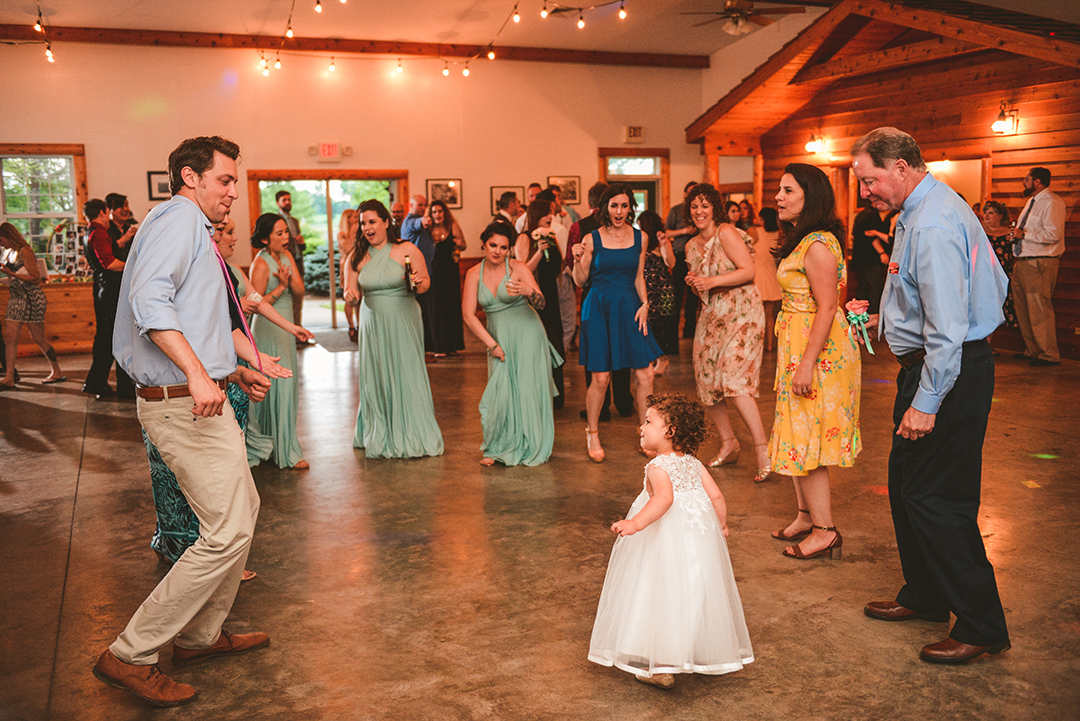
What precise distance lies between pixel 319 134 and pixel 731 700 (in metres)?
11.0

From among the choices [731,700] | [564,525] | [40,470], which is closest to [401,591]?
[564,525]

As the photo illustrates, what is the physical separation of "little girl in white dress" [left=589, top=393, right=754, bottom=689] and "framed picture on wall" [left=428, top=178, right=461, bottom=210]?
34.3ft

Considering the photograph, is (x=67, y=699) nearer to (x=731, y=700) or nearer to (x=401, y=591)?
(x=401, y=591)

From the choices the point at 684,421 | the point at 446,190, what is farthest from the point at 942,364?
the point at 446,190

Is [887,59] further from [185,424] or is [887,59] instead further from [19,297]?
[185,424]

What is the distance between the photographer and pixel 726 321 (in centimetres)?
472

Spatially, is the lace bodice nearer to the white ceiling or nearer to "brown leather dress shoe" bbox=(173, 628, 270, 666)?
"brown leather dress shoe" bbox=(173, 628, 270, 666)

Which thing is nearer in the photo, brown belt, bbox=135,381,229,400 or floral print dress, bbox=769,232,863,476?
brown belt, bbox=135,381,229,400

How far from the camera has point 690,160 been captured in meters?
13.9

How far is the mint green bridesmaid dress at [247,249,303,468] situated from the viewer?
5.07 m

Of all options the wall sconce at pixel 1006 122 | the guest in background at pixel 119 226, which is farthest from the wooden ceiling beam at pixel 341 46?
the wall sconce at pixel 1006 122

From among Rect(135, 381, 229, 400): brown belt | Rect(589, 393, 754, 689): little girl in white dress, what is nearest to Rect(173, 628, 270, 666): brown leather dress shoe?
Rect(135, 381, 229, 400): brown belt

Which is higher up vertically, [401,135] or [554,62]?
[554,62]

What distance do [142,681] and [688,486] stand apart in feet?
5.44
